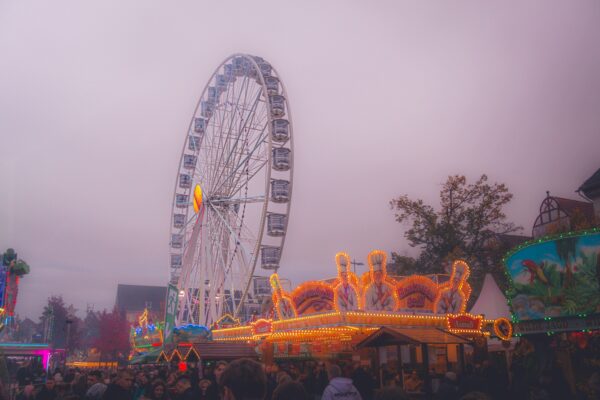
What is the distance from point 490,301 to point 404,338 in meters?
7.67

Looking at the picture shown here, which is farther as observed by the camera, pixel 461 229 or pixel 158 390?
pixel 461 229

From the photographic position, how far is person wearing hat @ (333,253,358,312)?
55.9 ft

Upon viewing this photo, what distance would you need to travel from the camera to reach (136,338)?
36.9 metres

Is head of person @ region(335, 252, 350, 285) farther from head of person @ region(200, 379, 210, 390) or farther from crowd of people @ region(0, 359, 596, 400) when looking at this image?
head of person @ region(200, 379, 210, 390)

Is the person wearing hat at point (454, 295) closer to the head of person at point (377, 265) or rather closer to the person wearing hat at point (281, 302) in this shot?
the head of person at point (377, 265)

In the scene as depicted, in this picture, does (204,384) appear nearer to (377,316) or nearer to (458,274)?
(377,316)

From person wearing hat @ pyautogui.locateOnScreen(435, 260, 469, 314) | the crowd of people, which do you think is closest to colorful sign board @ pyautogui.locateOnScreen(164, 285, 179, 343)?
the crowd of people

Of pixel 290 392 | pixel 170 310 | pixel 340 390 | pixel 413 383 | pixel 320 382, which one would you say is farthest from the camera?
pixel 170 310

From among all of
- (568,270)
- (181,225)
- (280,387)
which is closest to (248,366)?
(280,387)

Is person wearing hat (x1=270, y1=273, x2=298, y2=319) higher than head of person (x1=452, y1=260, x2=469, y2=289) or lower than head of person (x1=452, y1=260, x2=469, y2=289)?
lower

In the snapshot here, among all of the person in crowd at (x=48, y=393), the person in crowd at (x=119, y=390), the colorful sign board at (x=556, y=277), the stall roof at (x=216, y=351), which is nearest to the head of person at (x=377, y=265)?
the colorful sign board at (x=556, y=277)

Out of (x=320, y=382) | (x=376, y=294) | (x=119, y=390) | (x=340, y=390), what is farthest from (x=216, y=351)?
(x=340, y=390)

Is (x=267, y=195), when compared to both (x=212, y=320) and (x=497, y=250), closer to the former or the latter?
(x=212, y=320)

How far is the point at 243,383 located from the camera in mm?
3170
